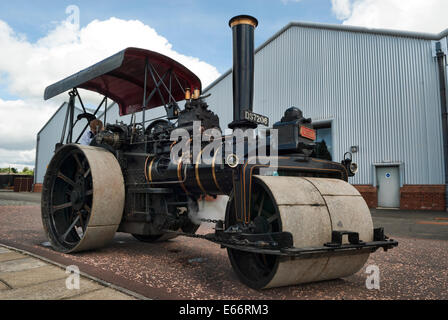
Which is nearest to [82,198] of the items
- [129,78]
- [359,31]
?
[129,78]

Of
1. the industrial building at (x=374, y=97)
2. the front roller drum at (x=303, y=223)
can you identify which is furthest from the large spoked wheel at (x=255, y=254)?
the industrial building at (x=374, y=97)

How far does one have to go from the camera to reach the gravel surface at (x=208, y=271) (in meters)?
3.10

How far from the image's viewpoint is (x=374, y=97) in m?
13.5

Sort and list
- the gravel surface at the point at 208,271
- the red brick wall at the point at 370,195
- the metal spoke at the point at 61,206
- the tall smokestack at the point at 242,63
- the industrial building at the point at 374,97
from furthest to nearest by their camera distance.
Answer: the red brick wall at the point at 370,195 → the industrial building at the point at 374,97 → the metal spoke at the point at 61,206 → the tall smokestack at the point at 242,63 → the gravel surface at the point at 208,271

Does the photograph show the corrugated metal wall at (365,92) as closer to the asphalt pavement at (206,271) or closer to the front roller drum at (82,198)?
the asphalt pavement at (206,271)

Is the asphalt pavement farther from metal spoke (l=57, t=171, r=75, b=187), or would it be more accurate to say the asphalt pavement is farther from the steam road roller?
metal spoke (l=57, t=171, r=75, b=187)

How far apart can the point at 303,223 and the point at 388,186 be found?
11.8 meters

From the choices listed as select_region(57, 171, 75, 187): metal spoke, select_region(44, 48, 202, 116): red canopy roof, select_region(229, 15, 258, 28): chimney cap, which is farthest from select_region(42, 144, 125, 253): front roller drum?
select_region(229, 15, 258, 28): chimney cap

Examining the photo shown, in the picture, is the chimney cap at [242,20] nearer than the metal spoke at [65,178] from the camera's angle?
Yes

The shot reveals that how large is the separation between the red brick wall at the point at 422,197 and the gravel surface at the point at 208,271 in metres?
7.00

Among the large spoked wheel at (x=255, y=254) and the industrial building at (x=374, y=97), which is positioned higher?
the industrial building at (x=374, y=97)

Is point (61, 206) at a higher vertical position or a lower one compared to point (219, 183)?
lower

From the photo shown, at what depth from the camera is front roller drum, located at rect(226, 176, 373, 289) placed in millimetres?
2811

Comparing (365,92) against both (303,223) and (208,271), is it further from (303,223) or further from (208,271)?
(303,223)
